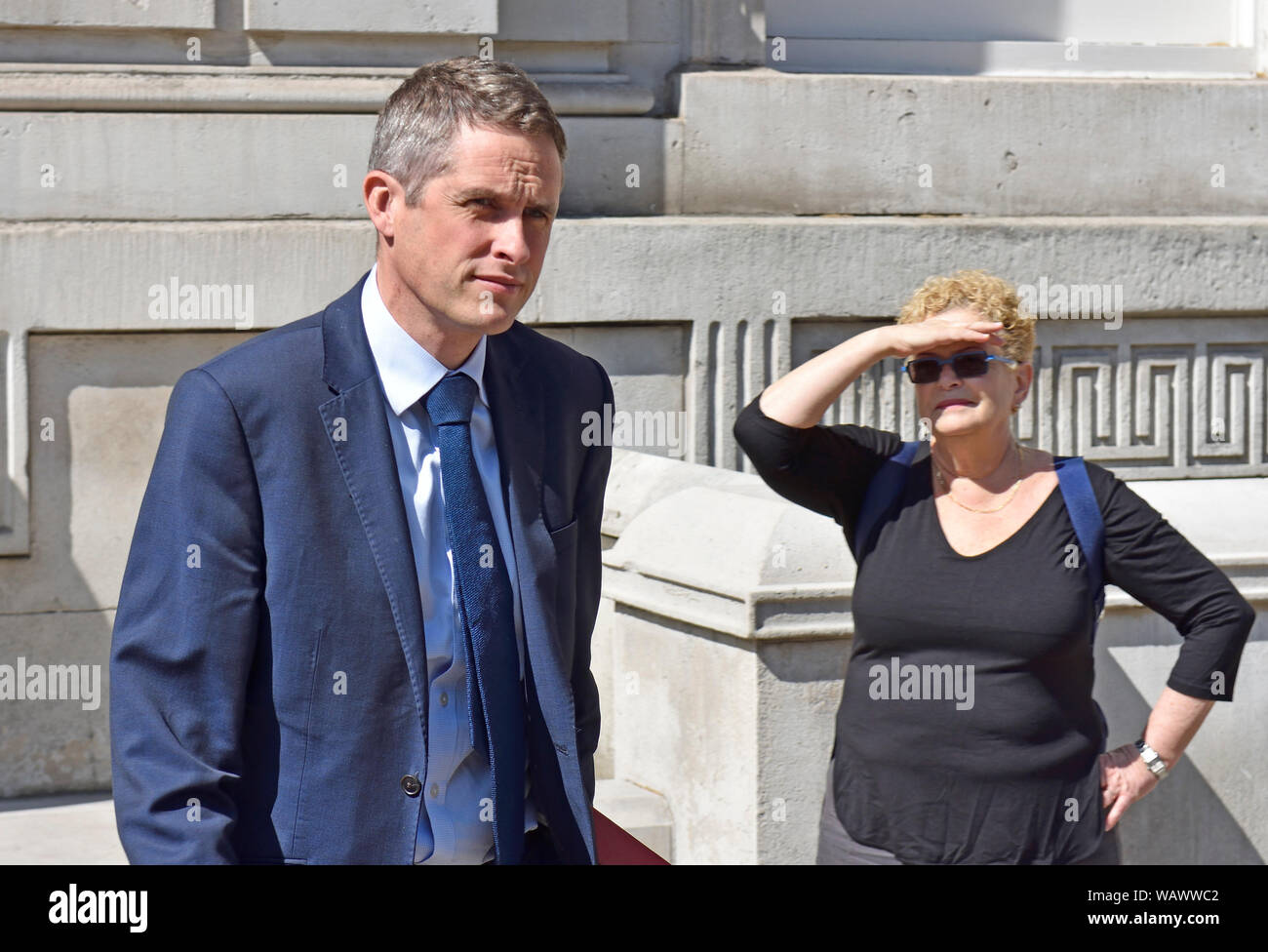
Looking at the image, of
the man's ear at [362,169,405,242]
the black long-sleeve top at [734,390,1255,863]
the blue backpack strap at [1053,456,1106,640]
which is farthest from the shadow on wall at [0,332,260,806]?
the man's ear at [362,169,405,242]

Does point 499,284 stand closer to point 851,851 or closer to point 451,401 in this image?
point 451,401

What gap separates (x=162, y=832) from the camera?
1778mm

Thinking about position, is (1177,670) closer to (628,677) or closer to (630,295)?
(628,677)

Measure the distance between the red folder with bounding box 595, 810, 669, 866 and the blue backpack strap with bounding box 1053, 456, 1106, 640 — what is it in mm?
1195

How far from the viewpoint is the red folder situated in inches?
82.8

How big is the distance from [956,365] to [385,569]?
5.19 ft

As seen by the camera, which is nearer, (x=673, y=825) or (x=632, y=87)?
(x=673, y=825)

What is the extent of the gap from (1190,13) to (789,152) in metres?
2.29

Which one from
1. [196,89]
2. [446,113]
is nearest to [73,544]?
[196,89]

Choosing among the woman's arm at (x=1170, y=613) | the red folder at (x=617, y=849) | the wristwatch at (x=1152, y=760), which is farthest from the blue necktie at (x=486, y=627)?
the wristwatch at (x=1152, y=760)

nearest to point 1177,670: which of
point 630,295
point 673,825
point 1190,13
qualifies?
point 673,825

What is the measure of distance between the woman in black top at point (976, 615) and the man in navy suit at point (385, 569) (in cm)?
103

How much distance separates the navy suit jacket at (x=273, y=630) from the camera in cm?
180

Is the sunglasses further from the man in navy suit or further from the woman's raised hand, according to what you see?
the man in navy suit
